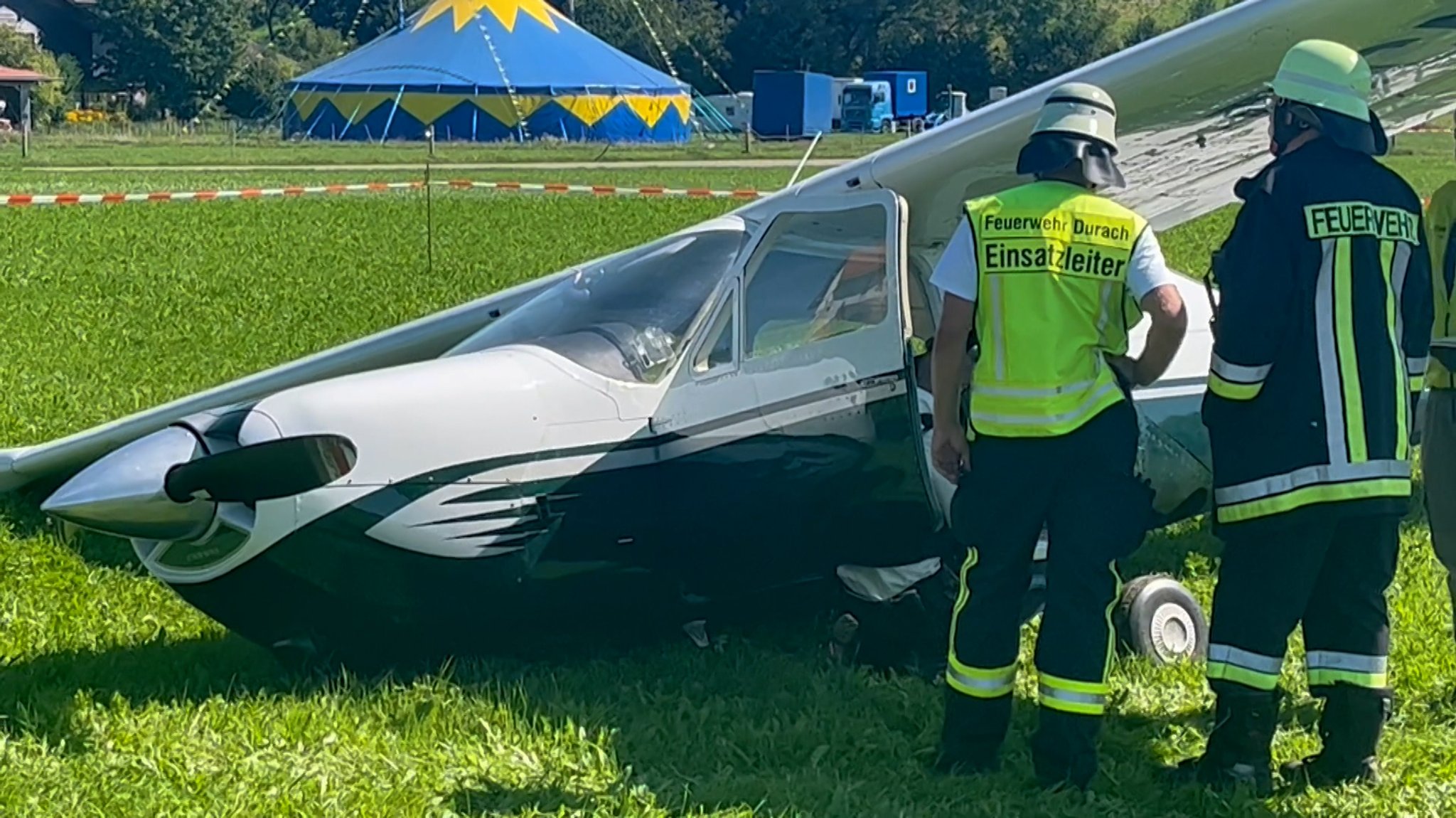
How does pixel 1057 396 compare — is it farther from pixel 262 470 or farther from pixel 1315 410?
pixel 262 470

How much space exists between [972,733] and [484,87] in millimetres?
52178

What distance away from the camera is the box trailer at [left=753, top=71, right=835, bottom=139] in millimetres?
64750

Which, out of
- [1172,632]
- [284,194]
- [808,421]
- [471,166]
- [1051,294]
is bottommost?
[471,166]

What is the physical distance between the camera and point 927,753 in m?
5.06

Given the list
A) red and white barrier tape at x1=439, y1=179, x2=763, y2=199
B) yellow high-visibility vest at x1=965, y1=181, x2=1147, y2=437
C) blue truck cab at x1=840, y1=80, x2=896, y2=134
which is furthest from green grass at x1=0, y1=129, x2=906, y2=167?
yellow high-visibility vest at x1=965, y1=181, x2=1147, y2=437

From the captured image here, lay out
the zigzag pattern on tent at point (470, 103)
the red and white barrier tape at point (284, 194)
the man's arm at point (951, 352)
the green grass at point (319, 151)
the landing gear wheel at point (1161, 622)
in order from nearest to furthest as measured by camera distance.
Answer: the man's arm at point (951, 352) < the landing gear wheel at point (1161, 622) < the red and white barrier tape at point (284, 194) < the green grass at point (319, 151) < the zigzag pattern on tent at point (470, 103)

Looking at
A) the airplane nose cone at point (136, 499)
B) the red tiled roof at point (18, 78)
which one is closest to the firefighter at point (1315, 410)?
the airplane nose cone at point (136, 499)

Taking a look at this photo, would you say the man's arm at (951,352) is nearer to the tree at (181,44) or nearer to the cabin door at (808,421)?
the cabin door at (808,421)

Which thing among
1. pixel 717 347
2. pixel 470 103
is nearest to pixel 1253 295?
pixel 717 347

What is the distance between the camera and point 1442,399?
5.16 m

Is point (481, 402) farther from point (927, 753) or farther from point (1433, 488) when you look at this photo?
point (1433, 488)

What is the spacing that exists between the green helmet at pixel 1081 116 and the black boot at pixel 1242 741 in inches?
58.7

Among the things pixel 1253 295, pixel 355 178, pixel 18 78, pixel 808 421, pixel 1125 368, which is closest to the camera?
pixel 1253 295

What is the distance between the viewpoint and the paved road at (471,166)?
4000 centimetres
